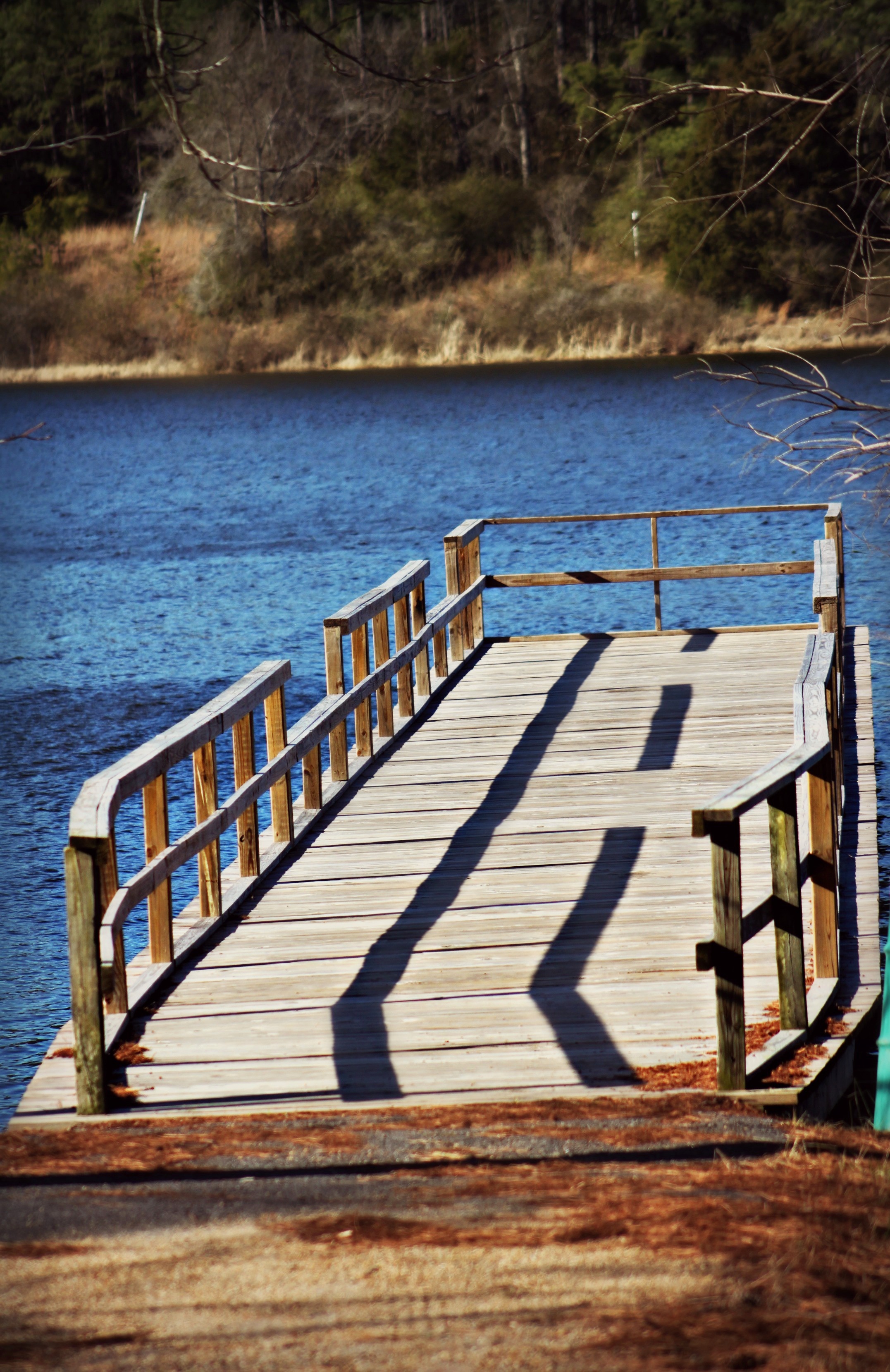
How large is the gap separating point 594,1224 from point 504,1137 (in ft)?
2.34

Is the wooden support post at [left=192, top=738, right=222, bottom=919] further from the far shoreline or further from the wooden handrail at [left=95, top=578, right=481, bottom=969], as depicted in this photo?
the far shoreline

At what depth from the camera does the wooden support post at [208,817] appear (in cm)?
650

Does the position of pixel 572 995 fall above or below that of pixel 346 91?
below

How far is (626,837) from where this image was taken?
7.62 m

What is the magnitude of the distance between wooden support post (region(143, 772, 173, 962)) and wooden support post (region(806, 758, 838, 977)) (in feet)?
7.22

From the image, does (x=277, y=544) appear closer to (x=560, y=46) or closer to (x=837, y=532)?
(x=837, y=532)

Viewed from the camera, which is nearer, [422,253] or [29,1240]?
[29,1240]

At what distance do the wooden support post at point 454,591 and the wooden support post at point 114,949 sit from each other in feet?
20.5

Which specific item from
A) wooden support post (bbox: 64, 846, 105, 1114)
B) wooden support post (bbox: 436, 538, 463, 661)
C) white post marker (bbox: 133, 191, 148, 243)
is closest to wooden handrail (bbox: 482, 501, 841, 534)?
wooden support post (bbox: 436, 538, 463, 661)

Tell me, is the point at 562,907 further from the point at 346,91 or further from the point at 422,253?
the point at 422,253

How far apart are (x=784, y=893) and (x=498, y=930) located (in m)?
1.52

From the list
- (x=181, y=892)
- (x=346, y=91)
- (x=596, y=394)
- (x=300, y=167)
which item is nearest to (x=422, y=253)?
(x=346, y=91)

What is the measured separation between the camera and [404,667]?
33.7ft

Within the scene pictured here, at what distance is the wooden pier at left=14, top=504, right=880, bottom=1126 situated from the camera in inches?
193
